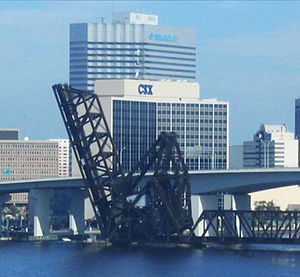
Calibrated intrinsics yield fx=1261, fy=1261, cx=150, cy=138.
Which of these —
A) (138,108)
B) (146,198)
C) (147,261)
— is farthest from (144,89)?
(147,261)

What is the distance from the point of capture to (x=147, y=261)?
108 meters

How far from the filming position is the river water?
100500 millimetres

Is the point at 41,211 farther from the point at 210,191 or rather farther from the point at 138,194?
Answer: the point at 138,194

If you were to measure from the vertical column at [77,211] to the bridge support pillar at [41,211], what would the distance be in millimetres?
3476

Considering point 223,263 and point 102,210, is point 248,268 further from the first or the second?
point 102,210

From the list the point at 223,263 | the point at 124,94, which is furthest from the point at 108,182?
the point at 124,94

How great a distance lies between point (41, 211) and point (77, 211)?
16.9 ft

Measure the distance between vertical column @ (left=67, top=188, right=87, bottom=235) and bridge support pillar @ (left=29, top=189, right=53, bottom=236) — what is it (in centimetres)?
348

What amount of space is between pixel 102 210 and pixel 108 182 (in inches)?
113

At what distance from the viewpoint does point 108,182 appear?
126m

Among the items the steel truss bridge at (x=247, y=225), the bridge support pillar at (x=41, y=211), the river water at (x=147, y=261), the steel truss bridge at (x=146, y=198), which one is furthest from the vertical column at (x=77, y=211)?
the steel truss bridge at (x=146, y=198)

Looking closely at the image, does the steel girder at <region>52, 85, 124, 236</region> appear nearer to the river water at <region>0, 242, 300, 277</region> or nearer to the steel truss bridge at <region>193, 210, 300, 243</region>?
the river water at <region>0, 242, 300, 277</region>

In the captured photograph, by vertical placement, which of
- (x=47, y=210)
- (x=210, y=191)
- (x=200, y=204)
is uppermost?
(x=210, y=191)

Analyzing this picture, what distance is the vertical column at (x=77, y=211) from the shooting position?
153 m
